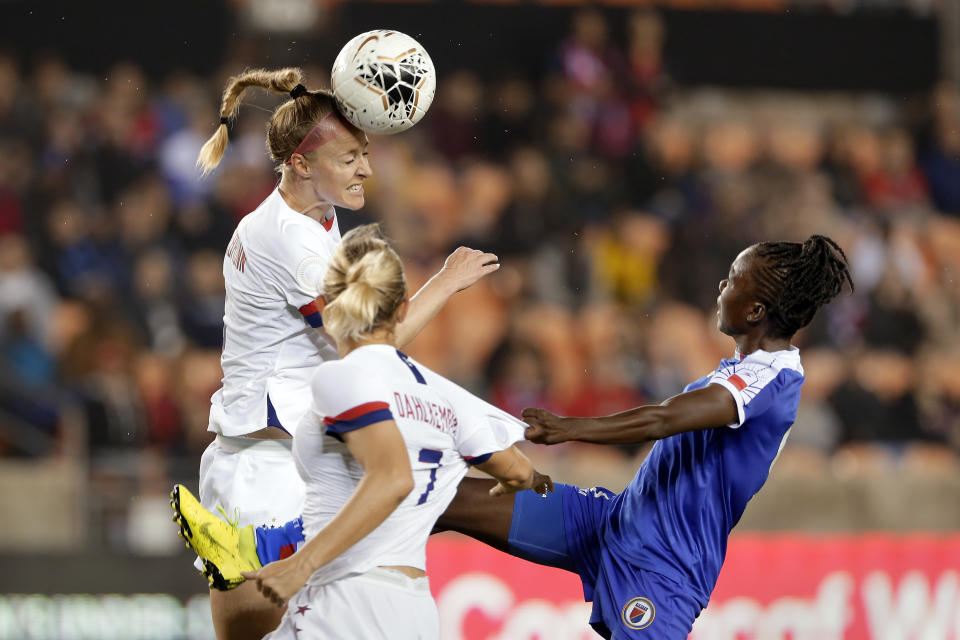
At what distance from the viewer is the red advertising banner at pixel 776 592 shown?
24.3 feet

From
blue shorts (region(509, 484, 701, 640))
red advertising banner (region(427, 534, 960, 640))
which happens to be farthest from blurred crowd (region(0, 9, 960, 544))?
blue shorts (region(509, 484, 701, 640))

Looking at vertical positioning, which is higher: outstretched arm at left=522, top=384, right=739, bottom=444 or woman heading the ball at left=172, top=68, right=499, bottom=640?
woman heading the ball at left=172, top=68, right=499, bottom=640

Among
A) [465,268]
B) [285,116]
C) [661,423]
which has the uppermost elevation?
[285,116]

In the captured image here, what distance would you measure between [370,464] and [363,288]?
486 mm

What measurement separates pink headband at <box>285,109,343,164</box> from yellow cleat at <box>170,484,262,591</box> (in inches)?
47.1

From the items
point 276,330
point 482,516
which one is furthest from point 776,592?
point 276,330

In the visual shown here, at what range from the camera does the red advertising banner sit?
7.42 m

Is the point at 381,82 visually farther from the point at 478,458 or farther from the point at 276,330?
the point at 478,458

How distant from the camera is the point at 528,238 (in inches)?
428

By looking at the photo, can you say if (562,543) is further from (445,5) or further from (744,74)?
(744,74)

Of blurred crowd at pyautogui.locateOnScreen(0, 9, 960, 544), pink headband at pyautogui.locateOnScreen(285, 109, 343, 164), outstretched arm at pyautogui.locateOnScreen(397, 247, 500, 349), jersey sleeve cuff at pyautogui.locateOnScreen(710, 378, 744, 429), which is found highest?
blurred crowd at pyautogui.locateOnScreen(0, 9, 960, 544)

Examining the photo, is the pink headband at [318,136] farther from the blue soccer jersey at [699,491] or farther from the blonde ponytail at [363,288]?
the blue soccer jersey at [699,491]

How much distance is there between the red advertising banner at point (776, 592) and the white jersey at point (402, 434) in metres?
3.75

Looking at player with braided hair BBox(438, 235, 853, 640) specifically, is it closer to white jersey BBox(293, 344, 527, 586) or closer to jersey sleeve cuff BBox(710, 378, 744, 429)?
jersey sleeve cuff BBox(710, 378, 744, 429)
